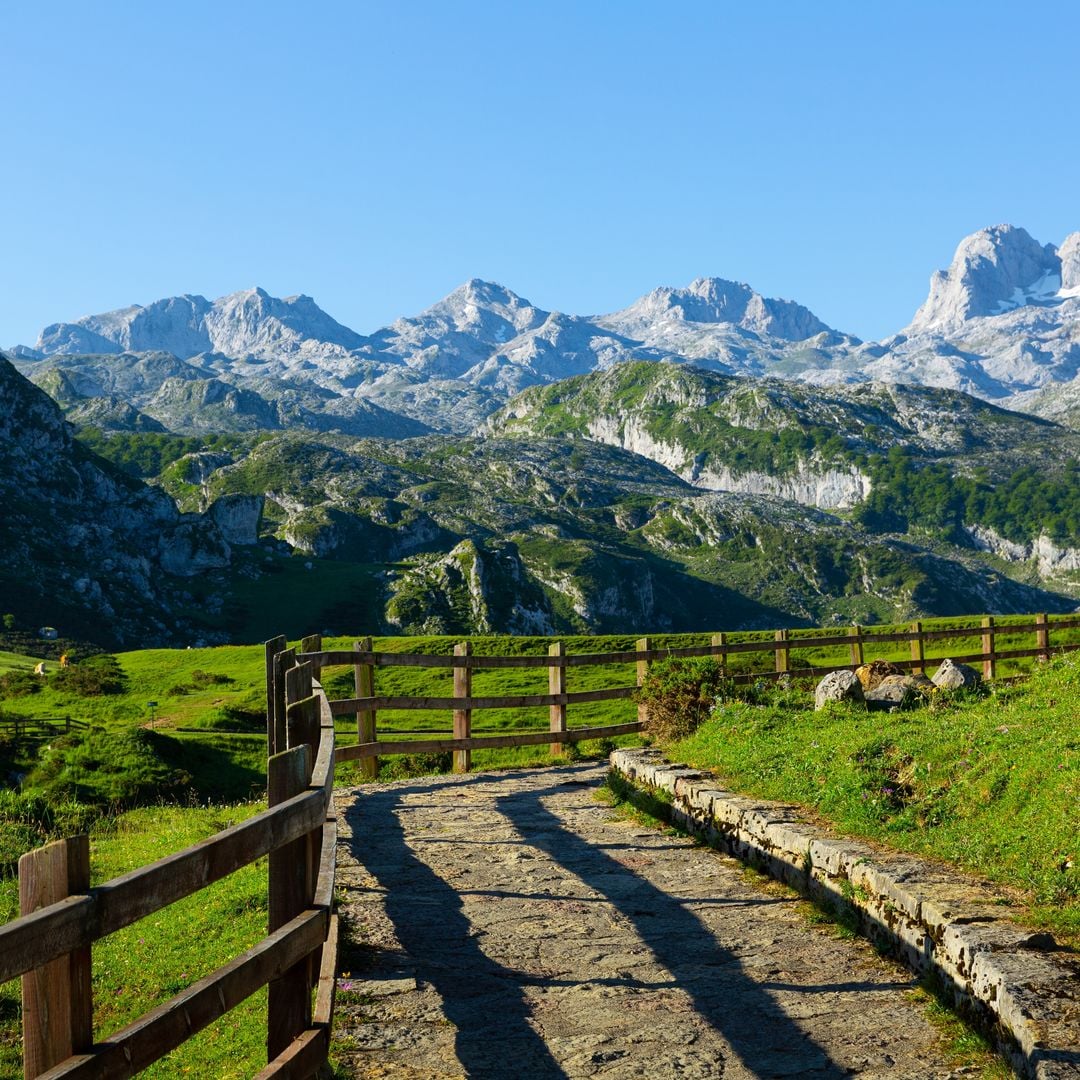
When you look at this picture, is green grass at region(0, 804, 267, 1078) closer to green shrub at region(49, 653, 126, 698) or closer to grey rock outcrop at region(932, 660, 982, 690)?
grey rock outcrop at region(932, 660, 982, 690)

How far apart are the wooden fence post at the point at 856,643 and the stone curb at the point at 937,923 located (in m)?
15.3

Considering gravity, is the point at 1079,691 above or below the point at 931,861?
above

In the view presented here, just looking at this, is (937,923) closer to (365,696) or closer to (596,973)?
(596,973)

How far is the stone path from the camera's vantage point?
22.0 feet

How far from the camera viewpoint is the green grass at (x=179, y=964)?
7.15 meters

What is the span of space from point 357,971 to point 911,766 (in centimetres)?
648

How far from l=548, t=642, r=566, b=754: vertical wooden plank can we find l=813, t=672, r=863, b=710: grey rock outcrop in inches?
194

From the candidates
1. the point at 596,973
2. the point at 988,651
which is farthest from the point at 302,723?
the point at 988,651

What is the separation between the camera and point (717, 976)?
8273 millimetres

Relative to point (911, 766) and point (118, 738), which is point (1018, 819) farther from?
point (118, 738)

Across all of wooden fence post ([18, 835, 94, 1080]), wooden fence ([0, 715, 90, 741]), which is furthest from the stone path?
wooden fence ([0, 715, 90, 741])

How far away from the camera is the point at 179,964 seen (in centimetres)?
925

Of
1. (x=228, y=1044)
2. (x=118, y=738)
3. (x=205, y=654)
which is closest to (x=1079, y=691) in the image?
(x=228, y=1044)

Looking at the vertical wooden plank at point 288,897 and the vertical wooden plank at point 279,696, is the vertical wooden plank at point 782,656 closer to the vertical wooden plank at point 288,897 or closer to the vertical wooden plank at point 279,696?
the vertical wooden plank at point 279,696
